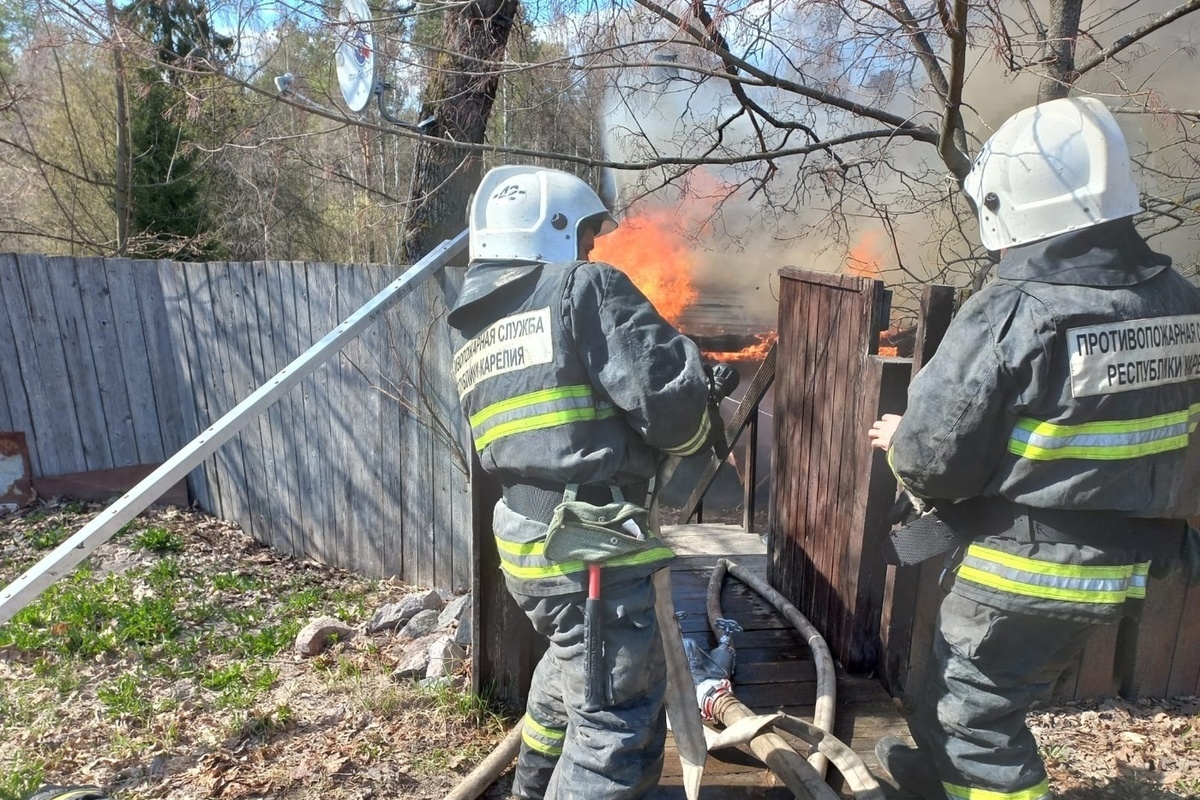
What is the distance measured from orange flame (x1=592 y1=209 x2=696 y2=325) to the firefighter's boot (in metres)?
7.94

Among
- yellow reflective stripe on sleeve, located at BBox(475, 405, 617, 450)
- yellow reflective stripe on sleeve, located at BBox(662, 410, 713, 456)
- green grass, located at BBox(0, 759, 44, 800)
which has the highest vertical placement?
yellow reflective stripe on sleeve, located at BBox(475, 405, 617, 450)

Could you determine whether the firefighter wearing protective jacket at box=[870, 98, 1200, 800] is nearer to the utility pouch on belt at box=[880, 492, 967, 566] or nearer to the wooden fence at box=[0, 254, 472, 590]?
the utility pouch on belt at box=[880, 492, 967, 566]

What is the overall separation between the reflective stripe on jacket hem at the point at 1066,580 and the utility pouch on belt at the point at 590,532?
1.10m

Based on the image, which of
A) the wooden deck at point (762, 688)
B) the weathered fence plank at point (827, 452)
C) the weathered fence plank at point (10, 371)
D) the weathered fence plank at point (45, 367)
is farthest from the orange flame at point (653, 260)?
the weathered fence plank at point (10, 371)

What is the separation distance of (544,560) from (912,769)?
1550 millimetres

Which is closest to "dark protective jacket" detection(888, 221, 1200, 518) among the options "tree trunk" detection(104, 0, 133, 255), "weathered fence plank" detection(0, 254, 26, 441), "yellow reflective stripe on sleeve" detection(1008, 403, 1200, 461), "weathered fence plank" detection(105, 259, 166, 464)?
"yellow reflective stripe on sleeve" detection(1008, 403, 1200, 461)

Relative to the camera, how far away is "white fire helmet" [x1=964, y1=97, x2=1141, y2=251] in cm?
223

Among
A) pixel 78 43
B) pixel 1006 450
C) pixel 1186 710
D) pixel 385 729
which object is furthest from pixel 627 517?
pixel 78 43

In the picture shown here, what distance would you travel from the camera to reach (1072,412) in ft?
7.14

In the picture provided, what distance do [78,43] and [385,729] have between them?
4.98 metres

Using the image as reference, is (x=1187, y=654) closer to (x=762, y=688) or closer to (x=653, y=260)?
(x=762, y=688)

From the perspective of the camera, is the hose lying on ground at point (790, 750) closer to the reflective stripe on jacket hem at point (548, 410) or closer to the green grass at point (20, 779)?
the reflective stripe on jacket hem at point (548, 410)

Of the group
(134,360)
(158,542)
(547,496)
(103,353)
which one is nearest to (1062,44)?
(547,496)

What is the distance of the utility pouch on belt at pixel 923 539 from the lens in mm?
2557
